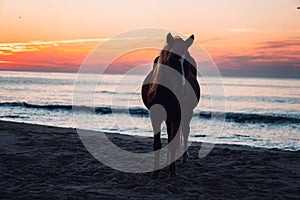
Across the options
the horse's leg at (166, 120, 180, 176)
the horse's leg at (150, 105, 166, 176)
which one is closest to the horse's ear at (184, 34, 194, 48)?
the horse's leg at (150, 105, 166, 176)

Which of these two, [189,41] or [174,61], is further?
[189,41]

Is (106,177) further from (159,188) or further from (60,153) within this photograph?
(60,153)

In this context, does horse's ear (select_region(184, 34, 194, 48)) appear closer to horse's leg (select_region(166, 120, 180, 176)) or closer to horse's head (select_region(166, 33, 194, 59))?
horse's head (select_region(166, 33, 194, 59))

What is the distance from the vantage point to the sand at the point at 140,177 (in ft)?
14.3

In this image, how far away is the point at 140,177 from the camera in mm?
5172

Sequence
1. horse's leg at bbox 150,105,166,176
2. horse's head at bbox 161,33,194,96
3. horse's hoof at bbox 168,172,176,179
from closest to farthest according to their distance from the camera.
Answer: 1. horse's head at bbox 161,33,194,96
2. horse's leg at bbox 150,105,166,176
3. horse's hoof at bbox 168,172,176,179

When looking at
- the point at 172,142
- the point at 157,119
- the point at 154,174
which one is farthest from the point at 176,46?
the point at 154,174

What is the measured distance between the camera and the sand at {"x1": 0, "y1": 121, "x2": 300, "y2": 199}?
Result: 4.35 metres

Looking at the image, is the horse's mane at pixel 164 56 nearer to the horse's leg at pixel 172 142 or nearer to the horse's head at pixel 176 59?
the horse's head at pixel 176 59

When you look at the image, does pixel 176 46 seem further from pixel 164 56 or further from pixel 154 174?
pixel 154 174

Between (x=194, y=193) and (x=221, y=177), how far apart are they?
934mm

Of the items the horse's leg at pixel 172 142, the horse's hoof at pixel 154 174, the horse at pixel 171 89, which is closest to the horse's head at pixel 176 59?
the horse at pixel 171 89

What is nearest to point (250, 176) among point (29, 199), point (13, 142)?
point (29, 199)

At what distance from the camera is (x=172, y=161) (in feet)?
17.1
